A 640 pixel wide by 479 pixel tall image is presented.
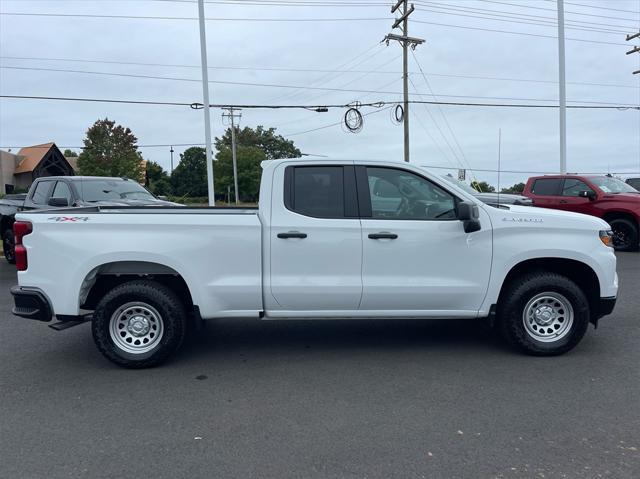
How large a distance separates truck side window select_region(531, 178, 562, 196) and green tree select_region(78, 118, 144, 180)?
39.3 metres

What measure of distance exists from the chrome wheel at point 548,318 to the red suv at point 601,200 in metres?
8.90

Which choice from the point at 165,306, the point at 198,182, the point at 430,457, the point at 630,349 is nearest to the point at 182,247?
the point at 165,306

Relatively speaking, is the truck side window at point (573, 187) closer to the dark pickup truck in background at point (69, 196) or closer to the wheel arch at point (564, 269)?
the wheel arch at point (564, 269)

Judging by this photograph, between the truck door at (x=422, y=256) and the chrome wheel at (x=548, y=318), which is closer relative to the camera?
the truck door at (x=422, y=256)

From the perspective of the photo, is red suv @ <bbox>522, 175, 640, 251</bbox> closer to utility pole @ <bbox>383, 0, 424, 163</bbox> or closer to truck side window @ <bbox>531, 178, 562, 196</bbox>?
truck side window @ <bbox>531, 178, 562, 196</bbox>

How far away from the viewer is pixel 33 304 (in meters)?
4.85

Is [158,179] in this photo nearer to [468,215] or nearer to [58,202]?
[58,202]

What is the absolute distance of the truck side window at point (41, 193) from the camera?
37.7 feet

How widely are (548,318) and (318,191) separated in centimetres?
254

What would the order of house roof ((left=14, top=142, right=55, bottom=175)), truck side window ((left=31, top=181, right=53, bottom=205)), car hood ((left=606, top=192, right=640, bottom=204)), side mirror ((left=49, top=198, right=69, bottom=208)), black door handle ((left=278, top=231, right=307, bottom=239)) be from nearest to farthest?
black door handle ((left=278, top=231, right=307, bottom=239))
side mirror ((left=49, top=198, right=69, bottom=208))
truck side window ((left=31, top=181, right=53, bottom=205))
car hood ((left=606, top=192, right=640, bottom=204))
house roof ((left=14, top=142, right=55, bottom=175))

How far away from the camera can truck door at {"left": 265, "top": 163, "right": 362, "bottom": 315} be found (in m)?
4.94

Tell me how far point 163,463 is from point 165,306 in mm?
1816

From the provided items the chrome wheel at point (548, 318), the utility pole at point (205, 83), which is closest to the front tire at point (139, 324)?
the chrome wheel at point (548, 318)

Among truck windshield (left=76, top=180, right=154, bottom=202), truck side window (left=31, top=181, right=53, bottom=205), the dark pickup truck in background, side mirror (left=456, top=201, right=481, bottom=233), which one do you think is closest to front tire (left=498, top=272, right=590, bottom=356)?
side mirror (left=456, top=201, right=481, bottom=233)
